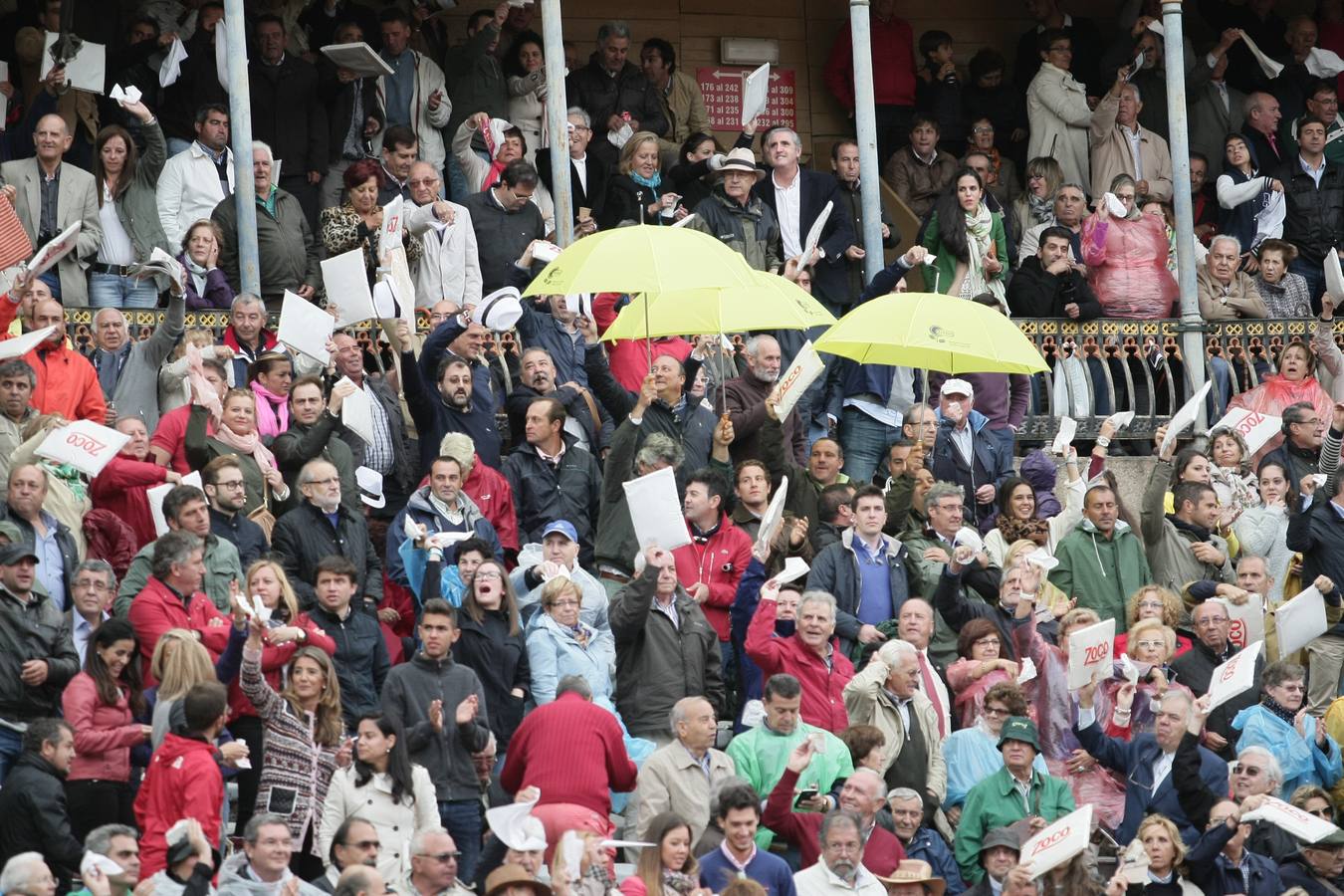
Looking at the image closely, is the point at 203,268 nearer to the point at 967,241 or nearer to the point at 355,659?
the point at 355,659

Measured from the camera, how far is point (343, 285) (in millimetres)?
15555

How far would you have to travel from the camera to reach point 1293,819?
41.6 feet

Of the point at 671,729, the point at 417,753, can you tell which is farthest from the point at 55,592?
the point at 671,729

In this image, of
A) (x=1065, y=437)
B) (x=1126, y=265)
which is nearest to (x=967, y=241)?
(x=1126, y=265)

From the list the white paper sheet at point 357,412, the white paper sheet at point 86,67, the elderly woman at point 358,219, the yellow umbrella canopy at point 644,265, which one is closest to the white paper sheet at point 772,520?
the yellow umbrella canopy at point 644,265

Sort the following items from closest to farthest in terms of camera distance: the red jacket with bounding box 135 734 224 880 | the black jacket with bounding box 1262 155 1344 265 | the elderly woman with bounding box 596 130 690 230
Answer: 1. the red jacket with bounding box 135 734 224 880
2. the elderly woman with bounding box 596 130 690 230
3. the black jacket with bounding box 1262 155 1344 265

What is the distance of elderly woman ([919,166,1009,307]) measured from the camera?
1833 cm

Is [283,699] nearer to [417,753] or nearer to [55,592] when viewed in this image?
[417,753]

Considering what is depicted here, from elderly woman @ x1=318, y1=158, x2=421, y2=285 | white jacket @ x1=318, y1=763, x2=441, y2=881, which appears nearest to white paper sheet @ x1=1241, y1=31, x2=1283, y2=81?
elderly woman @ x1=318, y1=158, x2=421, y2=285

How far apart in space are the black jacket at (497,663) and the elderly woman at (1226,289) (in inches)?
280

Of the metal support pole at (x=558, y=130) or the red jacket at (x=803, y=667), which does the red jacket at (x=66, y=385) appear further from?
the metal support pole at (x=558, y=130)

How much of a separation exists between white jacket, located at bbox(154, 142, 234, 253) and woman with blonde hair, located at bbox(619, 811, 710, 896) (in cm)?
626

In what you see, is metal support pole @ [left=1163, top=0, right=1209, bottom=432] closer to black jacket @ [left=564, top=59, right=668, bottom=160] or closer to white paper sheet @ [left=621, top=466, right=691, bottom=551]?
black jacket @ [left=564, top=59, right=668, bottom=160]

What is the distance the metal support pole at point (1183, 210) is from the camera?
18.6 metres
